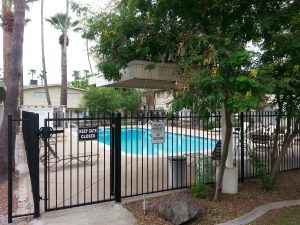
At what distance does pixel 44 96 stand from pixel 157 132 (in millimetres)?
43962

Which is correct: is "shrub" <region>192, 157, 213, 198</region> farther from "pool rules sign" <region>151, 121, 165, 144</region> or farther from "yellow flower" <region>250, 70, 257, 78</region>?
"yellow flower" <region>250, 70, 257, 78</region>

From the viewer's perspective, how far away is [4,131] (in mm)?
9055

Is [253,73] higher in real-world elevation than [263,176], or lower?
higher

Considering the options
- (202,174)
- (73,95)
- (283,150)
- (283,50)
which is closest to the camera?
(283,50)

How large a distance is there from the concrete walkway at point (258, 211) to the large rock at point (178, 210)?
617mm

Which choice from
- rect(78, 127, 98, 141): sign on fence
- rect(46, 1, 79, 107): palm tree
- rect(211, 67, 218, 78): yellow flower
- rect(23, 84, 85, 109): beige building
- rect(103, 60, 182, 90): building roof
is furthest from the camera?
rect(23, 84, 85, 109): beige building

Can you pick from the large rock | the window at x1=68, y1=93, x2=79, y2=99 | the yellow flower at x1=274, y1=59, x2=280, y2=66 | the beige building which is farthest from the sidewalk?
the window at x1=68, y1=93, x2=79, y2=99

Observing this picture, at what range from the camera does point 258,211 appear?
6.33 meters

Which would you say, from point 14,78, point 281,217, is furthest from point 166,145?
point 281,217

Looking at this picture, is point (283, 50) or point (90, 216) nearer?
point (90, 216)

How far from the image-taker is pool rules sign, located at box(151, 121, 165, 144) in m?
7.03

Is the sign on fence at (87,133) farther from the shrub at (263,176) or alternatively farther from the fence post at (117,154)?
the shrub at (263,176)

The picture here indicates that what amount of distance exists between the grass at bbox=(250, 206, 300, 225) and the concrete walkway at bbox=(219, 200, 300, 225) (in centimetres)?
11

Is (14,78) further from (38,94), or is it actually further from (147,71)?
(38,94)
